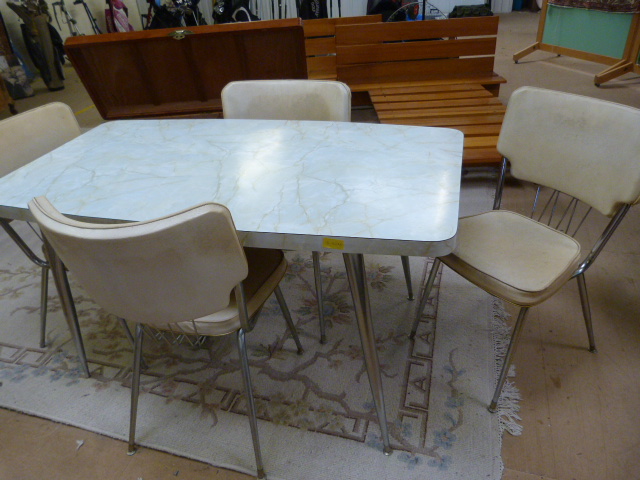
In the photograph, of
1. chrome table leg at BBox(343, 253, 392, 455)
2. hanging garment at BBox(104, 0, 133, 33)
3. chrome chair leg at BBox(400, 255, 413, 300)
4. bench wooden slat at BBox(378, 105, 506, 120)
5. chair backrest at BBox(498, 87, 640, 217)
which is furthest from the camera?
hanging garment at BBox(104, 0, 133, 33)

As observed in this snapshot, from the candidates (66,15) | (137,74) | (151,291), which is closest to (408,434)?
(151,291)

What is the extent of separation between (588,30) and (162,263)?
4.47m

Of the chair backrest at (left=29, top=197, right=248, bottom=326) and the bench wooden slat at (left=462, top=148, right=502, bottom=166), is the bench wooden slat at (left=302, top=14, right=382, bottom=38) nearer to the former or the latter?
the bench wooden slat at (left=462, top=148, right=502, bottom=166)

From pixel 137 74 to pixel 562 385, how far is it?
8.36 feet

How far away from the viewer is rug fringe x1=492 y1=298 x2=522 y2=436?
1.16 metres

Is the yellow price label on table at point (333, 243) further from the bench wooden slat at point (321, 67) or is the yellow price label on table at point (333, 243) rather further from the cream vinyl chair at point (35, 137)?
the bench wooden slat at point (321, 67)

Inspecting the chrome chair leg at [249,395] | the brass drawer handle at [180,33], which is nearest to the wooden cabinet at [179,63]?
the brass drawer handle at [180,33]

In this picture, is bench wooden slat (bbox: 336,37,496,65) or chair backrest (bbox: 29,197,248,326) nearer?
chair backrest (bbox: 29,197,248,326)

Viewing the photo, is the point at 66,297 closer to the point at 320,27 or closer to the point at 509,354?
the point at 509,354

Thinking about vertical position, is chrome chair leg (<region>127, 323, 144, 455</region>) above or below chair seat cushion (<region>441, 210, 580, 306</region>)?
below

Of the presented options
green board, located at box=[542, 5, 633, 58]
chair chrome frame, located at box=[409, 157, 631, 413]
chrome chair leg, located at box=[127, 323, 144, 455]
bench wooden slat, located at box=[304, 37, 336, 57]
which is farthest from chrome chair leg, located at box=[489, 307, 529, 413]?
green board, located at box=[542, 5, 633, 58]

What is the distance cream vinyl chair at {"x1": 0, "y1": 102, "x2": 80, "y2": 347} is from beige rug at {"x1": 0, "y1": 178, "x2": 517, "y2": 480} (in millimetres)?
230

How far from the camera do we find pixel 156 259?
0.69 meters

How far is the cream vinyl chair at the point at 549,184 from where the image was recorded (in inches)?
41.0
